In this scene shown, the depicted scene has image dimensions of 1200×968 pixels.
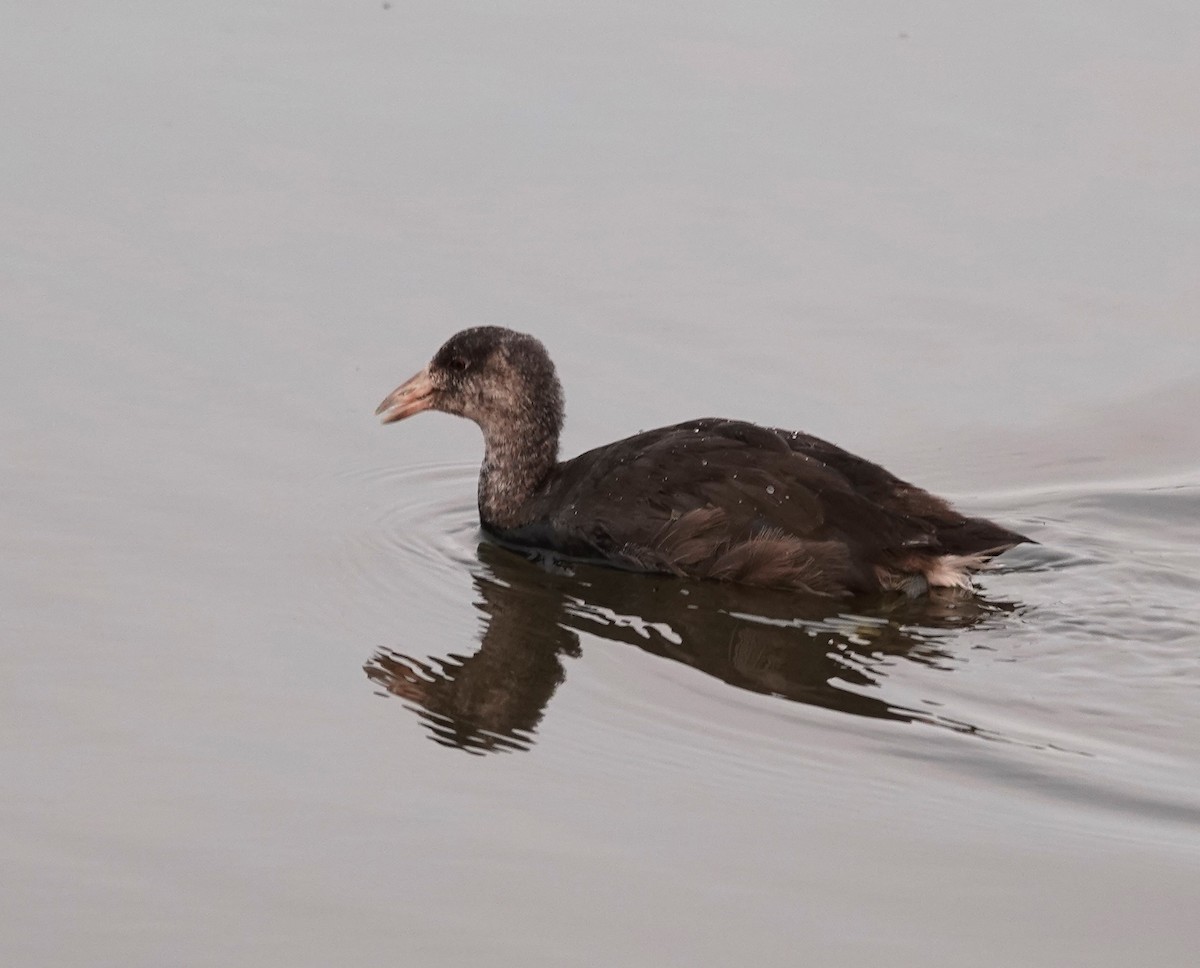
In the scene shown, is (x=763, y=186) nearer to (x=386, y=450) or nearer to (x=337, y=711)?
(x=386, y=450)

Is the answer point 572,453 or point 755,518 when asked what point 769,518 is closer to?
point 755,518

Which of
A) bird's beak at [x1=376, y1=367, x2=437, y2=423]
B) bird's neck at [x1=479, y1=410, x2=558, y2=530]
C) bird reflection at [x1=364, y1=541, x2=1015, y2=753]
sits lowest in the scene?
bird reflection at [x1=364, y1=541, x2=1015, y2=753]

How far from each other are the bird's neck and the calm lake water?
0.18 metres

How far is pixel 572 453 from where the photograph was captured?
10.6 metres

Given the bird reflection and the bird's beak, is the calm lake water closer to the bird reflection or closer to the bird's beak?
the bird reflection

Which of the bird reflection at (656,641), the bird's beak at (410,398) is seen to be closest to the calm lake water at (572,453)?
the bird reflection at (656,641)

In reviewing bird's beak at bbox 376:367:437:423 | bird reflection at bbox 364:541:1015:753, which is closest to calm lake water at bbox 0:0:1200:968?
bird reflection at bbox 364:541:1015:753

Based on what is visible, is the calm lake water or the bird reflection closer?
the calm lake water

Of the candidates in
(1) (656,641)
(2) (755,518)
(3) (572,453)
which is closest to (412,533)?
(3) (572,453)

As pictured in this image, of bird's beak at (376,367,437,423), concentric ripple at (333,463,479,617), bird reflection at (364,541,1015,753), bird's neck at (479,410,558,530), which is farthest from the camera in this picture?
bird's beak at (376,367,437,423)

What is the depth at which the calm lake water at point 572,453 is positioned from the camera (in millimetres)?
6137

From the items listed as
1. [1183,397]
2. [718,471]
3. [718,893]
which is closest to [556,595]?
[718,471]

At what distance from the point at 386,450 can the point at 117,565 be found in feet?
7.09

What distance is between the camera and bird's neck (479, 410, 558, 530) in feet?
32.3
